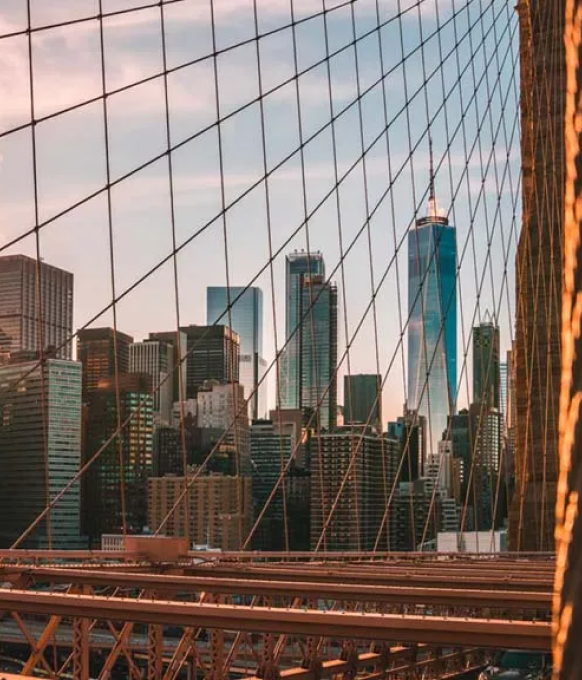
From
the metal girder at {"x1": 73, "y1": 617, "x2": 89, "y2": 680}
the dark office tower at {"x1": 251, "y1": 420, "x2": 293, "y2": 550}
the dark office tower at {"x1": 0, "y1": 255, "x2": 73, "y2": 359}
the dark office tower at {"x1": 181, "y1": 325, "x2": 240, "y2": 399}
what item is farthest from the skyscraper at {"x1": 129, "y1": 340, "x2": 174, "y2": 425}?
the metal girder at {"x1": 73, "y1": 617, "x2": 89, "y2": 680}

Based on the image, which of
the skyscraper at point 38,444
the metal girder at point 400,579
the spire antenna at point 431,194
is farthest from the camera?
the spire antenna at point 431,194

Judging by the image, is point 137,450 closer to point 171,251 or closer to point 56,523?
point 56,523

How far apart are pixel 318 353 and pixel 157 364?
A: 31.2 ft

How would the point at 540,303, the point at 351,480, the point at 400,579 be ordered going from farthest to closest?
the point at 351,480
the point at 540,303
the point at 400,579

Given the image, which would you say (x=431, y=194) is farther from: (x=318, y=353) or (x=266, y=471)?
(x=318, y=353)

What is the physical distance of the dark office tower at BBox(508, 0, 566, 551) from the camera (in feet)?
47.5

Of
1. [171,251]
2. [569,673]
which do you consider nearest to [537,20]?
[171,251]

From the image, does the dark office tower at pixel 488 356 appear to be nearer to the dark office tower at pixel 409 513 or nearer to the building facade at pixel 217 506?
the dark office tower at pixel 409 513

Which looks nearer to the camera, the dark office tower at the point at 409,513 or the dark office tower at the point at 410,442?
the dark office tower at the point at 410,442

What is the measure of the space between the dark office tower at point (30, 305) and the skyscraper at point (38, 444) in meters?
0.31

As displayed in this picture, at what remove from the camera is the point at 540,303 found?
1486 cm

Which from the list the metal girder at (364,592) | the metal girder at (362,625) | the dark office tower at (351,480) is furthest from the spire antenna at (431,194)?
the metal girder at (362,625)

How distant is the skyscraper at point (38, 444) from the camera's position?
9.33 metres

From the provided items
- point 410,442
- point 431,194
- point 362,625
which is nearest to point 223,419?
point 410,442
